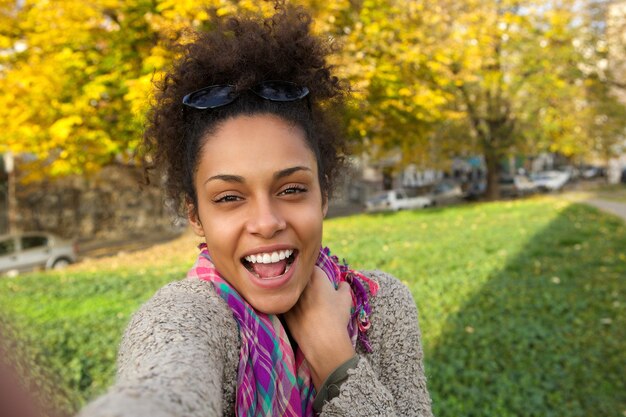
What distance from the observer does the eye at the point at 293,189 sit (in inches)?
55.3

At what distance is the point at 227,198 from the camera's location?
1385 millimetres

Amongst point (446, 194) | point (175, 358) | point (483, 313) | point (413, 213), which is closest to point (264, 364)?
point (175, 358)

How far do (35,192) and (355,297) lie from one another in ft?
71.9

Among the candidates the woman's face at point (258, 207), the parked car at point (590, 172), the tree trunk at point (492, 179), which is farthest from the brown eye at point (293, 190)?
the parked car at point (590, 172)

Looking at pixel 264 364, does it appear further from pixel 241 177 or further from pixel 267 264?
pixel 241 177

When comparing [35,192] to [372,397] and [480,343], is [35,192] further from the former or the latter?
[372,397]

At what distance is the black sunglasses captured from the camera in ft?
4.59

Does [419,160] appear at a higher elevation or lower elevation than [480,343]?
higher

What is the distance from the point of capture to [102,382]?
424 cm

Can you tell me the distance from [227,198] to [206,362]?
1.57ft

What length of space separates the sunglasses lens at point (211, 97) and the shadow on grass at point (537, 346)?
3.47m

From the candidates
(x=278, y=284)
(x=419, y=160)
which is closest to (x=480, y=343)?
(x=278, y=284)

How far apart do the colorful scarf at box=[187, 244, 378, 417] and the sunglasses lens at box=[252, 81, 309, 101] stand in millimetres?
437

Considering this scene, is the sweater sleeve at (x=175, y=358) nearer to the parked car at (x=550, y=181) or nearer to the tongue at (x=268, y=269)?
the tongue at (x=268, y=269)
